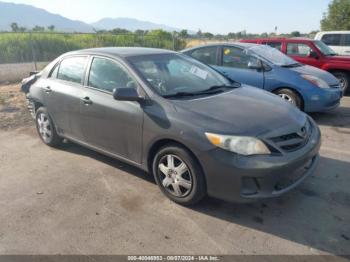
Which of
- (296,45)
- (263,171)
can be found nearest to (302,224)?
(263,171)

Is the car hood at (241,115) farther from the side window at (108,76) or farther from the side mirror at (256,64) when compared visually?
the side mirror at (256,64)

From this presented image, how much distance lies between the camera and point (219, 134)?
3.19 meters

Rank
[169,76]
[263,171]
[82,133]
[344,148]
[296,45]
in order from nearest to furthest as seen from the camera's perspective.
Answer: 1. [263,171]
2. [169,76]
3. [82,133]
4. [344,148]
5. [296,45]

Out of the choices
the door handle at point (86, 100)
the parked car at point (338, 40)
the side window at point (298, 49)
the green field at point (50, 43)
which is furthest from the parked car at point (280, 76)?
the green field at point (50, 43)

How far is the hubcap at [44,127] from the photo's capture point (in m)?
5.35

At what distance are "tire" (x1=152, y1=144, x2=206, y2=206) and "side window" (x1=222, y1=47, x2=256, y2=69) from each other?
411cm

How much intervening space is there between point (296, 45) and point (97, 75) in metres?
6.73

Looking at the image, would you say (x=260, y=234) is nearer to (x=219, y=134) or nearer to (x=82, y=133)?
(x=219, y=134)

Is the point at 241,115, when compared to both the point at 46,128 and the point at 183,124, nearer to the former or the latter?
the point at 183,124

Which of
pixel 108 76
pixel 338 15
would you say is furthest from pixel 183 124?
pixel 338 15

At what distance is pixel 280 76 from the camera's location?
6.68 meters

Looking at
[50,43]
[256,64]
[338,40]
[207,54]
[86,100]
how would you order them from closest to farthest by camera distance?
[86,100] < [256,64] < [207,54] < [338,40] < [50,43]

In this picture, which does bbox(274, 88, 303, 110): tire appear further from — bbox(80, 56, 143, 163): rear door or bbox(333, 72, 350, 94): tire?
bbox(80, 56, 143, 163): rear door

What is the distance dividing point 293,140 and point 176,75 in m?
1.64
